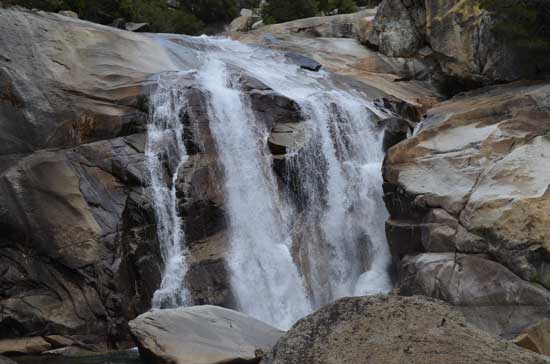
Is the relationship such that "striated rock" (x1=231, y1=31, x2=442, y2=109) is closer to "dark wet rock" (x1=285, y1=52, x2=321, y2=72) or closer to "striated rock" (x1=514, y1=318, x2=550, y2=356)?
"dark wet rock" (x1=285, y1=52, x2=321, y2=72)

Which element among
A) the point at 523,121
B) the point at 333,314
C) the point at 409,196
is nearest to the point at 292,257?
the point at 409,196

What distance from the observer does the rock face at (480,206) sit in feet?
39.6

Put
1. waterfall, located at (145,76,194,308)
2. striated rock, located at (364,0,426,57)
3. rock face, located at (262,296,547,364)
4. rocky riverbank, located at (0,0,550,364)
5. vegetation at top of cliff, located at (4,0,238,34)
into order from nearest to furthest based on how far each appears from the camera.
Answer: rock face, located at (262,296,547,364) < rocky riverbank, located at (0,0,550,364) < waterfall, located at (145,76,194,308) < striated rock, located at (364,0,426,57) < vegetation at top of cliff, located at (4,0,238,34)

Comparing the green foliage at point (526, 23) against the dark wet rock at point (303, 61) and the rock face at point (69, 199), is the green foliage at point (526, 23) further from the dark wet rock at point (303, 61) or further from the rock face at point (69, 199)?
the rock face at point (69, 199)

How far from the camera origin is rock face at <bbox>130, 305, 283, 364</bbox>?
919cm

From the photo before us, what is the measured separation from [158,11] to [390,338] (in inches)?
1168

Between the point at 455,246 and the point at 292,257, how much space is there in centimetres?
427

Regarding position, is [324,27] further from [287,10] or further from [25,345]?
[25,345]

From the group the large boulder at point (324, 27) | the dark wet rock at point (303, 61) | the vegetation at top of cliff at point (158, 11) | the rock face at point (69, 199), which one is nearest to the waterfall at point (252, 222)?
the rock face at point (69, 199)

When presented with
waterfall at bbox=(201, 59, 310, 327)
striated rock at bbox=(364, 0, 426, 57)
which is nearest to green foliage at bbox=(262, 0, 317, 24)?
striated rock at bbox=(364, 0, 426, 57)

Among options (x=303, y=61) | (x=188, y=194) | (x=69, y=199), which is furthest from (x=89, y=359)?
(x=303, y=61)

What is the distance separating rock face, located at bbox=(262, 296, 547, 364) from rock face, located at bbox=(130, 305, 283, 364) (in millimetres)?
2193

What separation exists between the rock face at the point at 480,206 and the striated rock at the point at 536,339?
649mm

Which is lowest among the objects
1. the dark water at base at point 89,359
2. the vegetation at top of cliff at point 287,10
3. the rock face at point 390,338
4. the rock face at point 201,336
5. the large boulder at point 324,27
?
the dark water at base at point 89,359
